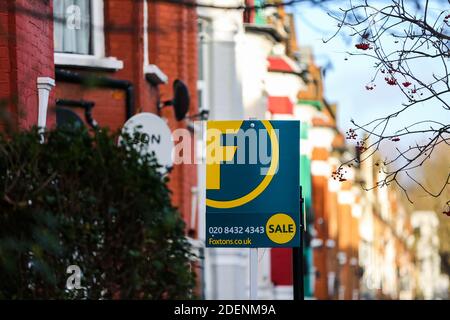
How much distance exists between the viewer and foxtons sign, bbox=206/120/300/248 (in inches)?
659

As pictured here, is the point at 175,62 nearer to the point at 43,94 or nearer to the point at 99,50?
the point at 99,50

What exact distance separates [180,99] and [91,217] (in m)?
14.1

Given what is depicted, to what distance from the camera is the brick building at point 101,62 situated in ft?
57.6

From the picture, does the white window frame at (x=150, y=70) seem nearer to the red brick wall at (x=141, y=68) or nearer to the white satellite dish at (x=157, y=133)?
the red brick wall at (x=141, y=68)

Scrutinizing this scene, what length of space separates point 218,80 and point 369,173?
70.2m

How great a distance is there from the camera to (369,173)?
103 meters

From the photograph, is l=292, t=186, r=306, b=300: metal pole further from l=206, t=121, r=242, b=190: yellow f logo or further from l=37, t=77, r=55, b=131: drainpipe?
l=37, t=77, r=55, b=131: drainpipe

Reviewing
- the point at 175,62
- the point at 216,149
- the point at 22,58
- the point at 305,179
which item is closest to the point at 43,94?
the point at 22,58

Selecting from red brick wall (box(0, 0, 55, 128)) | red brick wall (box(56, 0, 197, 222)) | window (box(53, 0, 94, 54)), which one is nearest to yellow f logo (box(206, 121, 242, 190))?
red brick wall (box(0, 0, 55, 128))

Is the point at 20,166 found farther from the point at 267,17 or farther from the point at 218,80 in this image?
the point at 267,17

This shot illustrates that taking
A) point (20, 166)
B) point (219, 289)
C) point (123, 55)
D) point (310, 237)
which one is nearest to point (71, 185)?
point (20, 166)

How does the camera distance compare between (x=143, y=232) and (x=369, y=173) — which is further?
(x=369, y=173)

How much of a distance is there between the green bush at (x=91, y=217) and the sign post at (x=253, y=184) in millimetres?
3279

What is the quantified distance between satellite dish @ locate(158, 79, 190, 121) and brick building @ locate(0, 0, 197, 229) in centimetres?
16
